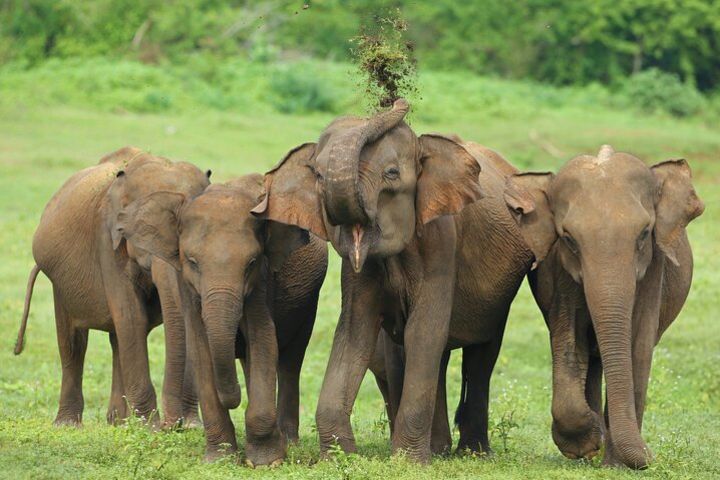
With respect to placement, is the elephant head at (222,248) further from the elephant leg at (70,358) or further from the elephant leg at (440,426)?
the elephant leg at (70,358)

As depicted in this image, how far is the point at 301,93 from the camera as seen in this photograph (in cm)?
3281

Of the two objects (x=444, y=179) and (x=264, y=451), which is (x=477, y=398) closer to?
(x=264, y=451)

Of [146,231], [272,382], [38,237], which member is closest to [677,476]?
[272,382]

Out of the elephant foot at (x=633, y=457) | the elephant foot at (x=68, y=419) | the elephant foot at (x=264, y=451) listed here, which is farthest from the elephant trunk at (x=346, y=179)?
the elephant foot at (x=68, y=419)

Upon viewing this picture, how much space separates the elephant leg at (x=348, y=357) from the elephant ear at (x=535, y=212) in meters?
0.91

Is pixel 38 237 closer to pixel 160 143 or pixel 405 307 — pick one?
pixel 405 307

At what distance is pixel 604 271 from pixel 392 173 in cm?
126

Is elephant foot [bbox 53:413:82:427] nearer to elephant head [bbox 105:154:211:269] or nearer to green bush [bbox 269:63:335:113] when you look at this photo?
elephant head [bbox 105:154:211:269]

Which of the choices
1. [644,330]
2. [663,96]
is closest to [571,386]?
[644,330]

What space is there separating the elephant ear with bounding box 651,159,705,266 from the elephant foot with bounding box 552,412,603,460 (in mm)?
1052

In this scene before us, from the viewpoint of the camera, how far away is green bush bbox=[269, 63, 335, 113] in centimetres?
3244

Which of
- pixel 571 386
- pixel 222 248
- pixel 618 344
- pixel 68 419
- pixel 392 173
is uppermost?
pixel 392 173

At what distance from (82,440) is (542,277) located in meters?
2.86

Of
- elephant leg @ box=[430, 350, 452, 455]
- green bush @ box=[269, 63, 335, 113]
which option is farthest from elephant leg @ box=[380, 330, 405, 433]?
green bush @ box=[269, 63, 335, 113]
